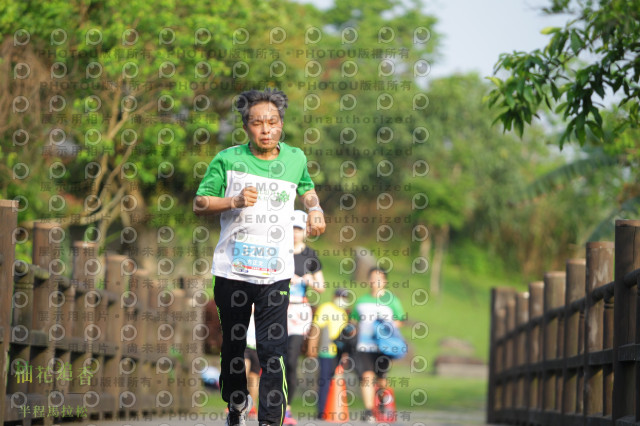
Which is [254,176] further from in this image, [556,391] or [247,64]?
[247,64]

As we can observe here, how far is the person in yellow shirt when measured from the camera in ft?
45.0

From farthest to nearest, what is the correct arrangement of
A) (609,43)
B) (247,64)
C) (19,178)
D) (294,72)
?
(294,72), (247,64), (19,178), (609,43)

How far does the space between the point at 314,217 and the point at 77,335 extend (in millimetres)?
3558

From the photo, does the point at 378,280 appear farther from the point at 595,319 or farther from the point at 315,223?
the point at 315,223

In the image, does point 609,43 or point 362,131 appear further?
point 362,131

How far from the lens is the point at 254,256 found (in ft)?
21.5

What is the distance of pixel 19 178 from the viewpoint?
18.2 meters

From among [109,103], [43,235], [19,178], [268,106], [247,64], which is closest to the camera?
[268,106]

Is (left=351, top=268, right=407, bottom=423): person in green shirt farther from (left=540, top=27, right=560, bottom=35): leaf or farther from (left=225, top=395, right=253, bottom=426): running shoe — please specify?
(left=225, top=395, right=253, bottom=426): running shoe

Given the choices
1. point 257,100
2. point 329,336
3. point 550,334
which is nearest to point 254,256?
point 257,100

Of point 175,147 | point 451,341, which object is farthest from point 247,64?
point 451,341

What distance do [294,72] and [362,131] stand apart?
2351 cm

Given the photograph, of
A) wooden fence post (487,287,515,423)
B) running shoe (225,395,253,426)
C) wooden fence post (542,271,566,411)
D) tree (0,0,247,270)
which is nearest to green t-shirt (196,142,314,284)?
running shoe (225,395,253,426)

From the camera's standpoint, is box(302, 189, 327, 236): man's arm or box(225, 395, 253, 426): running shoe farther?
box(225, 395, 253, 426): running shoe
